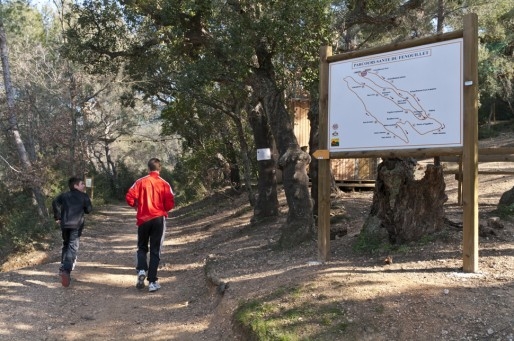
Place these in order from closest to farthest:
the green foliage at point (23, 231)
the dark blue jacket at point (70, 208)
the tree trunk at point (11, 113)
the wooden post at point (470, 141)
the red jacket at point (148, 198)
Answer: the wooden post at point (470, 141) → the red jacket at point (148, 198) → the dark blue jacket at point (70, 208) → the green foliage at point (23, 231) → the tree trunk at point (11, 113)

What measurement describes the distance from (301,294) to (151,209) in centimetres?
318

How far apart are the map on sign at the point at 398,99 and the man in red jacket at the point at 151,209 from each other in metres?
2.86

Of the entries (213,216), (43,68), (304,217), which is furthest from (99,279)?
(43,68)

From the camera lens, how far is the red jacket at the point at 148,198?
7.42 metres

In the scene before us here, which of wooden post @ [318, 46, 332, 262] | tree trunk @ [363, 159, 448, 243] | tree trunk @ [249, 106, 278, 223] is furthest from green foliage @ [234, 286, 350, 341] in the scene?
tree trunk @ [249, 106, 278, 223]

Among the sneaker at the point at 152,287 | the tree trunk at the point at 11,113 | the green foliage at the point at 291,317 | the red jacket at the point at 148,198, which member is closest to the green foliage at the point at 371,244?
the green foliage at the point at 291,317

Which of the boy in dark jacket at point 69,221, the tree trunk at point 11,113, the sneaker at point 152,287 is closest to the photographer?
the sneaker at point 152,287

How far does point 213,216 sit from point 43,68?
9.21 meters

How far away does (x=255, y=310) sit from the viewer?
515 centimetres

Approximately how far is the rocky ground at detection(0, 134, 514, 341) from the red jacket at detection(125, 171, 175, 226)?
1281 millimetres

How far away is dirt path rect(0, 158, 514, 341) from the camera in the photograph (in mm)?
4305

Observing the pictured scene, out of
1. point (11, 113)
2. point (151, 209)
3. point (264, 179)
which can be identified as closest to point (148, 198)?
point (151, 209)

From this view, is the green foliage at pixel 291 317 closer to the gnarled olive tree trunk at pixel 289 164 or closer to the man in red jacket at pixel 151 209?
the man in red jacket at pixel 151 209

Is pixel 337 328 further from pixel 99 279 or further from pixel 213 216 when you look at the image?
pixel 213 216
